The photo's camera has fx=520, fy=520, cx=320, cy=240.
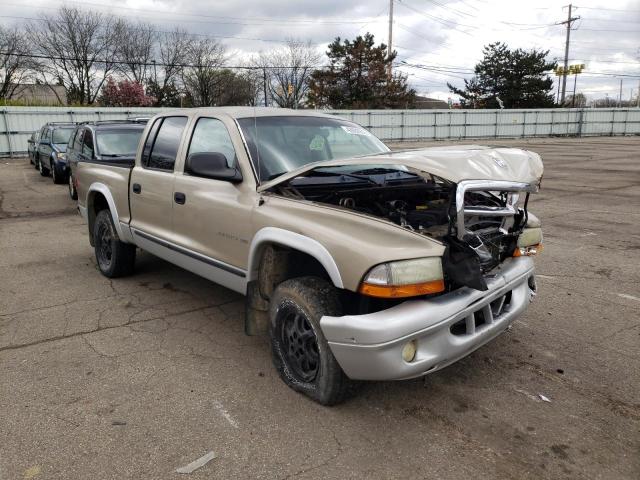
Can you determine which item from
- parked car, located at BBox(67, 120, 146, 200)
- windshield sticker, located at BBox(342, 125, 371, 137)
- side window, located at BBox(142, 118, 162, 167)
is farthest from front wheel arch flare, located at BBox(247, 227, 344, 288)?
parked car, located at BBox(67, 120, 146, 200)

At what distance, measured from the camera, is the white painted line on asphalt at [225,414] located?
9.80 ft

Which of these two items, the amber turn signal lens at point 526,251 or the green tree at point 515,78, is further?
the green tree at point 515,78

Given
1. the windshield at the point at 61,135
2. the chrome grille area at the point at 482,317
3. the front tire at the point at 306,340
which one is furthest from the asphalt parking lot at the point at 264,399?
the windshield at the point at 61,135

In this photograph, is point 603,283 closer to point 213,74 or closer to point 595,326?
point 595,326

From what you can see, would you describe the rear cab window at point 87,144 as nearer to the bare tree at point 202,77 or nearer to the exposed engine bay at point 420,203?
the exposed engine bay at point 420,203

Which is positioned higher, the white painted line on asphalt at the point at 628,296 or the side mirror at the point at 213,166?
the side mirror at the point at 213,166

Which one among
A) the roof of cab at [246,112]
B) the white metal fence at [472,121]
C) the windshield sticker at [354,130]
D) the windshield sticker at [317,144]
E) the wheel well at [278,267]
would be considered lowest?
the wheel well at [278,267]

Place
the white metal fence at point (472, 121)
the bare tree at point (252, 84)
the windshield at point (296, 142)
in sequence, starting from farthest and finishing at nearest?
the bare tree at point (252, 84) → the white metal fence at point (472, 121) → the windshield at point (296, 142)

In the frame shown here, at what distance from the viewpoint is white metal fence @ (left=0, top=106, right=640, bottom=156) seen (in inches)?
1041

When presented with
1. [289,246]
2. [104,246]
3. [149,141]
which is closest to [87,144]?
[104,246]

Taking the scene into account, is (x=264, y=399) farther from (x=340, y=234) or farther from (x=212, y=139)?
(x=212, y=139)

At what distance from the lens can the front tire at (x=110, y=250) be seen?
5586mm

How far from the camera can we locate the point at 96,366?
3.71 meters

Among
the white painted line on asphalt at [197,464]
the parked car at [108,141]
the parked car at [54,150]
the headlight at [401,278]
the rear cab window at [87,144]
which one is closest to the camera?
the white painted line on asphalt at [197,464]
